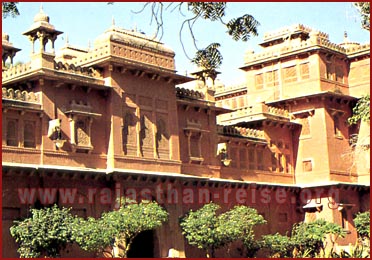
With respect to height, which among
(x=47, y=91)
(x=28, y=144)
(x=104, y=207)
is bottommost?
(x=104, y=207)

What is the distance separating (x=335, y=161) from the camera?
3105 centimetres

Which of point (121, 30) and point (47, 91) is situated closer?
point (47, 91)

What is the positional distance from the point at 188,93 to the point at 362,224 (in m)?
10.3

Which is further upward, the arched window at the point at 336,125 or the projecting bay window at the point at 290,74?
the projecting bay window at the point at 290,74

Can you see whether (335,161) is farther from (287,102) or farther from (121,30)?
(121,30)

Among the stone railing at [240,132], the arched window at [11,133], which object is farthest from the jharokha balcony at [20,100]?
the stone railing at [240,132]

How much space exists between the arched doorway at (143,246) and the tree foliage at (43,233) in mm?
5045

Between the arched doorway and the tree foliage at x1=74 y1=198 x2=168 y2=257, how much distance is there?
232 centimetres

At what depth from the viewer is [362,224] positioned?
30.6 m

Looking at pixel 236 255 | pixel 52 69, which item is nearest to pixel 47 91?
pixel 52 69

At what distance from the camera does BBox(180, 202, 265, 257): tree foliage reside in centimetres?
2395

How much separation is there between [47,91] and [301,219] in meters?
14.4

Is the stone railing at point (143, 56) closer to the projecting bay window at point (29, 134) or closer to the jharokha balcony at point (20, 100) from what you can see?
the jharokha balcony at point (20, 100)

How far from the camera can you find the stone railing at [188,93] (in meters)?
26.5
